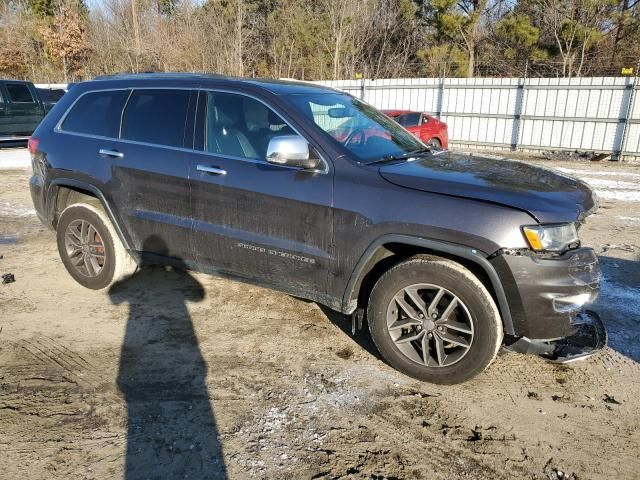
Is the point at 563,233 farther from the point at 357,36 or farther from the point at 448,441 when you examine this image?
the point at 357,36

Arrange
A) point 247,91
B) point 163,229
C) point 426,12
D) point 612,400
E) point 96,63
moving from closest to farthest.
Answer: point 612,400, point 247,91, point 163,229, point 426,12, point 96,63

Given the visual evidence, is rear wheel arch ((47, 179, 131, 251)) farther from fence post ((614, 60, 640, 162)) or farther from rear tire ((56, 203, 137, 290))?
fence post ((614, 60, 640, 162))

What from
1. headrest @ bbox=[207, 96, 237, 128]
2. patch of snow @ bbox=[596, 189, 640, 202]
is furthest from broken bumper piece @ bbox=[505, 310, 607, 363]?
patch of snow @ bbox=[596, 189, 640, 202]

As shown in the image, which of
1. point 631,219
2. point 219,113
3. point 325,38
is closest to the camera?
Answer: point 219,113

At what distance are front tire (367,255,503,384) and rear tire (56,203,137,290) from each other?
2418 mm

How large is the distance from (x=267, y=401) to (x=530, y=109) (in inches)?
A: 659

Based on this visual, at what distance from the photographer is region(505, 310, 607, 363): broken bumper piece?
9.78 ft

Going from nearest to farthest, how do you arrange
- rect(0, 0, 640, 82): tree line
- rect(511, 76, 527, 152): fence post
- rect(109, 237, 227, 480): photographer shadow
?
1. rect(109, 237, 227, 480): photographer shadow
2. rect(511, 76, 527, 152): fence post
3. rect(0, 0, 640, 82): tree line

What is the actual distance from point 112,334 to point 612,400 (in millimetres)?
3546

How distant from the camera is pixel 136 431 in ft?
8.91

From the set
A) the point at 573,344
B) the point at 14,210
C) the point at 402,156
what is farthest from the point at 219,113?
the point at 14,210

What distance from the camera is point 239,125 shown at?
3.72m

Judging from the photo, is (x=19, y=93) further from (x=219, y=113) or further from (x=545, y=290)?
(x=545, y=290)

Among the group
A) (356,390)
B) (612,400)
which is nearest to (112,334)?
(356,390)
